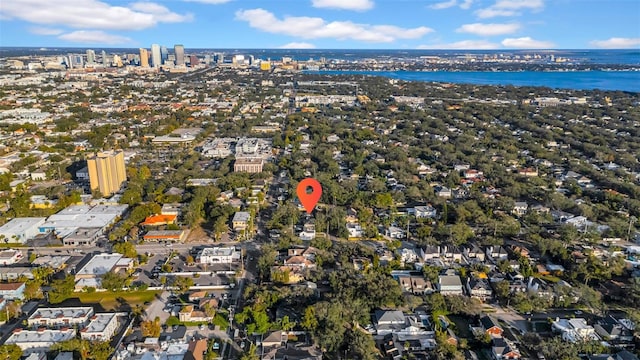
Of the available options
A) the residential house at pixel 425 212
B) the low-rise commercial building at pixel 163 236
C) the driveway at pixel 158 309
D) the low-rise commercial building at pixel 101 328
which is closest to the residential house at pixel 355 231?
the residential house at pixel 425 212

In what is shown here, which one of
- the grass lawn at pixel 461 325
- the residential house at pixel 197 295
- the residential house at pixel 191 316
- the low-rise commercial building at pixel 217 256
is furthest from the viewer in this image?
the low-rise commercial building at pixel 217 256

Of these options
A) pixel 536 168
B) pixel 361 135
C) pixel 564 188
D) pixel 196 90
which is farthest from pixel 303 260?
pixel 196 90

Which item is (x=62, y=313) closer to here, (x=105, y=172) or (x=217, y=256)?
(x=217, y=256)

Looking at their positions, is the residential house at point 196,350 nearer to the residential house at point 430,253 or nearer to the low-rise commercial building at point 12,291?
the low-rise commercial building at point 12,291

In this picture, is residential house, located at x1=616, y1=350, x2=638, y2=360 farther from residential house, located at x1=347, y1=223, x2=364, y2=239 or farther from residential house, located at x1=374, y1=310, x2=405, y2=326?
residential house, located at x1=347, y1=223, x2=364, y2=239

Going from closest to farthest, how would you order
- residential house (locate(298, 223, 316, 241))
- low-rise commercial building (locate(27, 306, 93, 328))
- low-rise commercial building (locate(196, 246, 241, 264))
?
low-rise commercial building (locate(27, 306, 93, 328)), low-rise commercial building (locate(196, 246, 241, 264)), residential house (locate(298, 223, 316, 241))

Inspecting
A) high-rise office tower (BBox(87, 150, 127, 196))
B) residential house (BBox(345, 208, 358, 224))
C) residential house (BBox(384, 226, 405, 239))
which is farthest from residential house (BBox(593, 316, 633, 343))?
high-rise office tower (BBox(87, 150, 127, 196))
